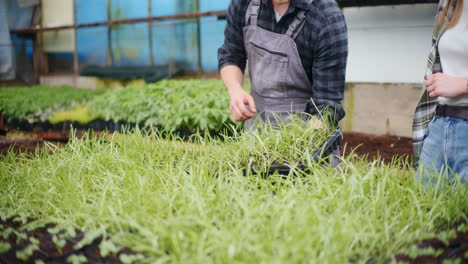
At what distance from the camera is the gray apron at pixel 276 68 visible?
2.10m

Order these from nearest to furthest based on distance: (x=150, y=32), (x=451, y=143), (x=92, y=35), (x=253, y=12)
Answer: (x=451, y=143) → (x=253, y=12) → (x=150, y=32) → (x=92, y=35)

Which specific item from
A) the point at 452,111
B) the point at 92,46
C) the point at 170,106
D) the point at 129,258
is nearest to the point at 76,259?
the point at 129,258

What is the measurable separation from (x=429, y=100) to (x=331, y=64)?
1.47ft

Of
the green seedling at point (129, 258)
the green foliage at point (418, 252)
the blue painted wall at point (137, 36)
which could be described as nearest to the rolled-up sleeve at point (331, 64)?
the green foliage at point (418, 252)

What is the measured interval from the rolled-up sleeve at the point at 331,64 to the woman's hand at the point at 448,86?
0.41 meters

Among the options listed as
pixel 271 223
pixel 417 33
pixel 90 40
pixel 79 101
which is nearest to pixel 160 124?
pixel 79 101

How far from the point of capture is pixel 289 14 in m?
2.05

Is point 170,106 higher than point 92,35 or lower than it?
lower

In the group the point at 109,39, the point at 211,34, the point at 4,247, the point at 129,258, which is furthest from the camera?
the point at 109,39

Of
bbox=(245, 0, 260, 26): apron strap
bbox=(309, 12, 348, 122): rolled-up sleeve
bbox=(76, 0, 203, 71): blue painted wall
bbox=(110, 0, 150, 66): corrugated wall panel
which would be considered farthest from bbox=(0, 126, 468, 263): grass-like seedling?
bbox=(110, 0, 150, 66): corrugated wall panel

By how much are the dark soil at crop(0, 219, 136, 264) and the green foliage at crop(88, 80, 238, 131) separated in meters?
2.37

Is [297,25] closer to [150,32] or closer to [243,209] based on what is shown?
[243,209]

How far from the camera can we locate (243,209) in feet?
3.73

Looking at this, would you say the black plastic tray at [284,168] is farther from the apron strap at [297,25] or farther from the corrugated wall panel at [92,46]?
the corrugated wall panel at [92,46]
